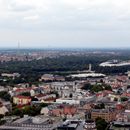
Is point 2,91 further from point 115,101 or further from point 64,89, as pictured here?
point 115,101

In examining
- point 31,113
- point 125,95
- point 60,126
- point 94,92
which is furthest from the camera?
point 94,92

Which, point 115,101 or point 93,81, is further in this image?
point 93,81

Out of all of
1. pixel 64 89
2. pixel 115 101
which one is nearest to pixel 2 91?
pixel 64 89

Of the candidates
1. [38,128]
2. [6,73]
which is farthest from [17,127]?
[6,73]

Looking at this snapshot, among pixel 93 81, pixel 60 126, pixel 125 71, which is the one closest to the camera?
pixel 60 126

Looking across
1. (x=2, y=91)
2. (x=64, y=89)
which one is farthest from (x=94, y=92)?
(x=2, y=91)

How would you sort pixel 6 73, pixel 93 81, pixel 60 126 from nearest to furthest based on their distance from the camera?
1. pixel 60 126
2. pixel 93 81
3. pixel 6 73

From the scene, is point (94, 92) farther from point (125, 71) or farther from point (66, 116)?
point (125, 71)

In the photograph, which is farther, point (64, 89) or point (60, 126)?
point (64, 89)

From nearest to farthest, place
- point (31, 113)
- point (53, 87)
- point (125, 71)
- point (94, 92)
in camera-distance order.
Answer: point (31, 113) → point (94, 92) → point (53, 87) → point (125, 71)
